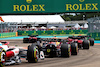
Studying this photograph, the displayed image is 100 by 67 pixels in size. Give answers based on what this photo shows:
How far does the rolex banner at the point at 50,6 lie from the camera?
101 ft

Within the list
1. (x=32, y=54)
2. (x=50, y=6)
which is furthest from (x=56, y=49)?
(x=50, y=6)

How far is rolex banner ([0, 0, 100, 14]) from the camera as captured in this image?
30656mm

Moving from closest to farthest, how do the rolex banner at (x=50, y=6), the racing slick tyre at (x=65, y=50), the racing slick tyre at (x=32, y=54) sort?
the racing slick tyre at (x=32, y=54), the racing slick tyre at (x=65, y=50), the rolex banner at (x=50, y=6)

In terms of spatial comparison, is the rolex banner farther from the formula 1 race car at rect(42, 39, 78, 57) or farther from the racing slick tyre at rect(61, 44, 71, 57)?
the racing slick tyre at rect(61, 44, 71, 57)

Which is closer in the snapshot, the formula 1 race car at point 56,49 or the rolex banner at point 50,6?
the formula 1 race car at point 56,49

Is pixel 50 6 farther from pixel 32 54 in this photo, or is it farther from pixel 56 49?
pixel 32 54

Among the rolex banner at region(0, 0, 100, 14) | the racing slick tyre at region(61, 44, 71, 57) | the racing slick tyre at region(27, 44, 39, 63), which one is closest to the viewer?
the racing slick tyre at region(27, 44, 39, 63)

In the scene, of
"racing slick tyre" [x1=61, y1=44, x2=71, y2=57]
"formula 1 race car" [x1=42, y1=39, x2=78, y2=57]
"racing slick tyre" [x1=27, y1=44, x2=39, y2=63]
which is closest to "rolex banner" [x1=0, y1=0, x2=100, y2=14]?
"formula 1 race car" [x1=42, y1=39, x2=78, y2=57]

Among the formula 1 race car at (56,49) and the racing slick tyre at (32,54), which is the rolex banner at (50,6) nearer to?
the formula 1 race car at (56,49)

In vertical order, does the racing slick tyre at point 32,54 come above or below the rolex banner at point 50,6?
below

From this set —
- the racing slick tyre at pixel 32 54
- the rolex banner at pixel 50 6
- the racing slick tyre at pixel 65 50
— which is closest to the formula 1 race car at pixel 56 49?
the racing slick tyre at pixel 65 50

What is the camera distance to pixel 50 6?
31.3 m

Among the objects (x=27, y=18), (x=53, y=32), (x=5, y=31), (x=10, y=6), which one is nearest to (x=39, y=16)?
(x=27, y=18)

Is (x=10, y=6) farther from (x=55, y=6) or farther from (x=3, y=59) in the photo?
(x=3, y=59)
